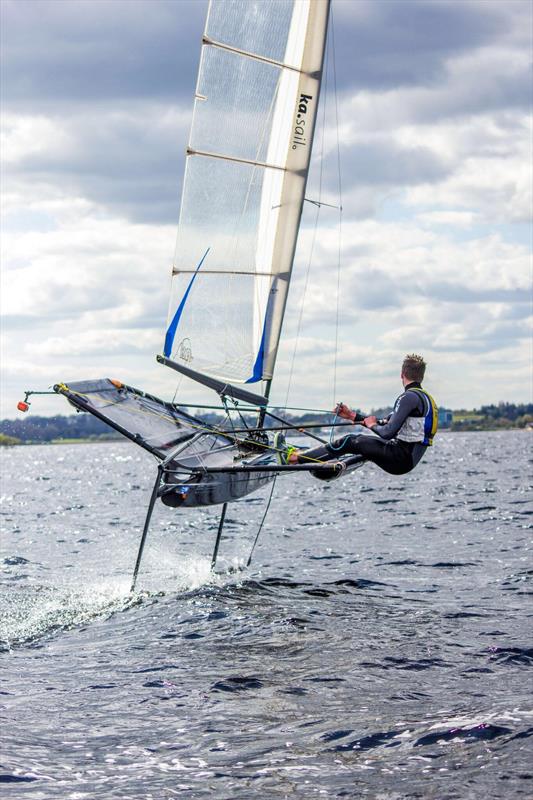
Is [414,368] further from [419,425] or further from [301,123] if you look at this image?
[301,123]

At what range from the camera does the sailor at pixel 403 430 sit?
1018 centimetres

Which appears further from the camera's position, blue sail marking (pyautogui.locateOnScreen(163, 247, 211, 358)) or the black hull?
blue sail marking (pyautogui.locateOnScreen(163, 247, 211, 358))

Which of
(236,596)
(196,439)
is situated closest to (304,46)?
(196,439)

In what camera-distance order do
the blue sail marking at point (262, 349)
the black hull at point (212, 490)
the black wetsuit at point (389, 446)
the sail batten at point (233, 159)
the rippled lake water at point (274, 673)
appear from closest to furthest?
the rippled lake water at point (274, 673) → the black wetsuit at point (389, 446) → the black hull at point (212, 490) → the sail batten at point (233, 159) → the blue sail marking at point (262, 349)

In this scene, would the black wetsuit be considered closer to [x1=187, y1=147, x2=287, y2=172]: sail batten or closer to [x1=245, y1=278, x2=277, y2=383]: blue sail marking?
[x1=245, y1=278, x2=277, y2=383]: blue sail marking

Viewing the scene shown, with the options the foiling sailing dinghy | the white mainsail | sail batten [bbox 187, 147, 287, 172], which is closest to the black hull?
the foiling sailing dinghy

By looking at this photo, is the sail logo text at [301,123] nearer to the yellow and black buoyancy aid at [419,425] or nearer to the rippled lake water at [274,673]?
the yellow and black buoyancy aid at [419,425]

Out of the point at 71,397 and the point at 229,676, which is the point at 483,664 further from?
the point at 71,397

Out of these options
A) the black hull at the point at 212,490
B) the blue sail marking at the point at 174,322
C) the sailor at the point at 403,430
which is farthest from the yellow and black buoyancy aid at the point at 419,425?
the blue sail marking at the point at 174,322

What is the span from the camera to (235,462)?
460 inches

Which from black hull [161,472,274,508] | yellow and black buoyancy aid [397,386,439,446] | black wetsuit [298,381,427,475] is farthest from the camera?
black hull [161,472,274,508]

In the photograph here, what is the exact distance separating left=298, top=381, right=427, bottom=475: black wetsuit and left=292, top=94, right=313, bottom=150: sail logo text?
4.32 metres

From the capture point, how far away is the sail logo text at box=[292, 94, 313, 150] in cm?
1285

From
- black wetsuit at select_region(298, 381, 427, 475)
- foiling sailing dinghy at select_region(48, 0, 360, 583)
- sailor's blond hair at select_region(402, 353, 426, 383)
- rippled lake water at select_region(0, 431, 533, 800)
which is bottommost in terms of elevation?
rippled lake water at select_region(0, 431, 533, 800)
